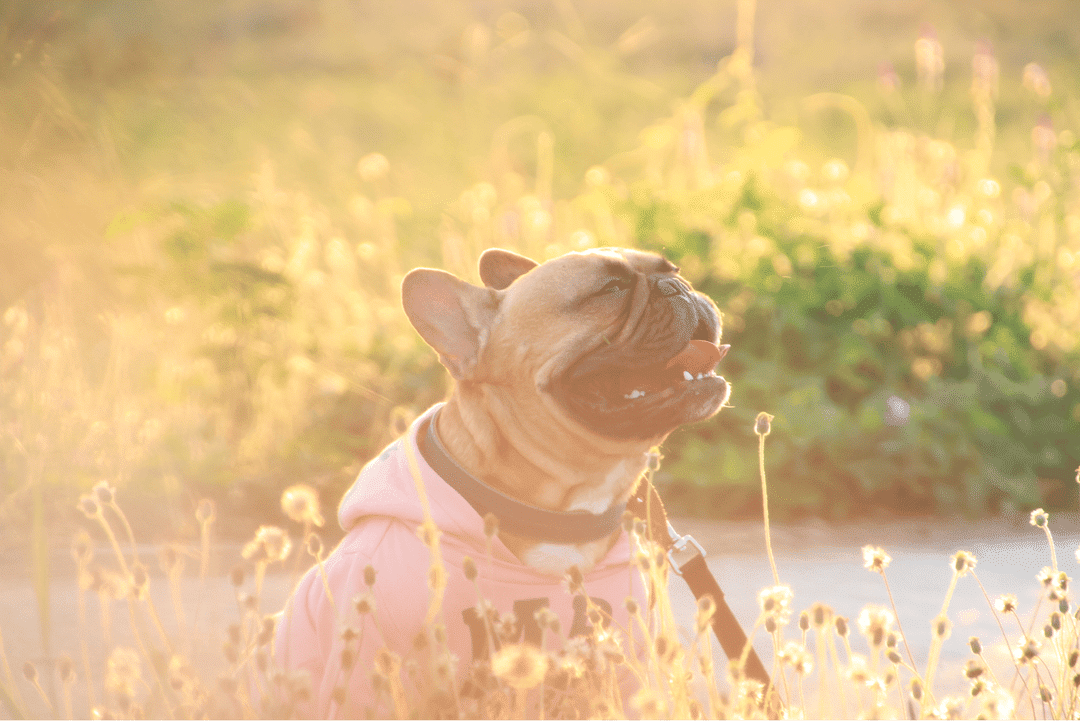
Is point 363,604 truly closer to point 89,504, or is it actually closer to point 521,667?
point 521,667

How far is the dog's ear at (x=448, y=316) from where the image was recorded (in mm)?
2547

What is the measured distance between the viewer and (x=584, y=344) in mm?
2525

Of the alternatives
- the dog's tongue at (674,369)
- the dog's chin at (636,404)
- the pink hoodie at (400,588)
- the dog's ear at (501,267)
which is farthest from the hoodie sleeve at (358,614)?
Result: the dog's ear at (501,267)

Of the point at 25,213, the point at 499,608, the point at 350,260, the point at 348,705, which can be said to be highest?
the point at 350,260

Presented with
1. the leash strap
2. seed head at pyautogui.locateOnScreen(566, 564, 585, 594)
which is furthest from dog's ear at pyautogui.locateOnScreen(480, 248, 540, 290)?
seed head at pyautogui.locateOnScreen(566, 564, 585, 594)

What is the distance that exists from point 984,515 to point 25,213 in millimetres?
4306

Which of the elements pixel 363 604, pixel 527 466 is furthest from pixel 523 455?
pixel 363 604

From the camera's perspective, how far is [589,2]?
18562mm

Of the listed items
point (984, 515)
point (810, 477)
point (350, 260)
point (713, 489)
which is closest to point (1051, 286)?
point (984, 515)

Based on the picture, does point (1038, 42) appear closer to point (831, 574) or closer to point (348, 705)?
point (831, 574)

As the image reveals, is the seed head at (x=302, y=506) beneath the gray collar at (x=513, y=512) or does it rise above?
beneath

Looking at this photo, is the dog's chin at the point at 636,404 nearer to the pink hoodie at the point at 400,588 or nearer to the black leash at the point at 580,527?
the black leash at the point at 580,527

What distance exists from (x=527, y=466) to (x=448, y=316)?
451 millimetres

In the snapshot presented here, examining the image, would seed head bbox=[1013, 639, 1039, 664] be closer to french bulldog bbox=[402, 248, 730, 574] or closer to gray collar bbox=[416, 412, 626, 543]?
french bulldog bbox=[402, 248, 730, 574]
